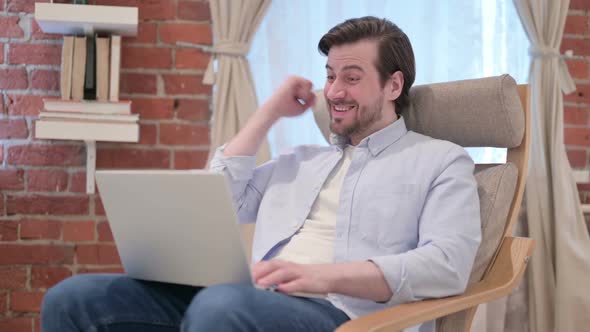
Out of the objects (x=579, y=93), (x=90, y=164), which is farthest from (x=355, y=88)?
(x=579, y=93)

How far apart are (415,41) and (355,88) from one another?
40.3 inches

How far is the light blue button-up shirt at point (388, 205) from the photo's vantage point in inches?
51.6

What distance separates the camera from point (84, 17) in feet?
7.00

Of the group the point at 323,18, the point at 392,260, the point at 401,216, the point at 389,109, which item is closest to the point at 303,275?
the point at 392,260

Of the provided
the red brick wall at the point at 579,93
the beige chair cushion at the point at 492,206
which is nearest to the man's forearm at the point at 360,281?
the beige chair cushion at the point at 492,206

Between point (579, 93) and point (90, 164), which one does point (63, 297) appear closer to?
point (90, 164)

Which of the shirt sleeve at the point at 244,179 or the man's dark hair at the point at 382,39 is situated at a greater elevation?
the man's dark hair at the point at 382,39

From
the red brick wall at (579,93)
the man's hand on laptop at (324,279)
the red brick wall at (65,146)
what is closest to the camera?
the man's hand on laptop at (324,279)

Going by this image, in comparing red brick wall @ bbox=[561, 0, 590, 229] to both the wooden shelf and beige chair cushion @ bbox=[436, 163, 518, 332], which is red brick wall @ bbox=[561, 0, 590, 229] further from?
the wooden shelf

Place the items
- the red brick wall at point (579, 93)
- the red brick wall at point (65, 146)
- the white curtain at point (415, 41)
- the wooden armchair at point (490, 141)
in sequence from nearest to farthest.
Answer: the wooden armchair at point (490, 141) < the red brick wall at point (65, 146) < the white curtain at point (415, 41) < the red brick wall at point (579, 93)

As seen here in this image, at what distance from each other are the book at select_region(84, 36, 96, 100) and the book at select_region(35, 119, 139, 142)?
99 millimetres

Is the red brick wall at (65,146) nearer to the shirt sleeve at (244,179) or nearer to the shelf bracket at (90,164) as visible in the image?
the shelf bracket at (90,164)

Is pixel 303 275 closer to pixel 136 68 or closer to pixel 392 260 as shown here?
pixel 392 260

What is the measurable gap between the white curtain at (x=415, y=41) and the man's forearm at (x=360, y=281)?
125 cm
